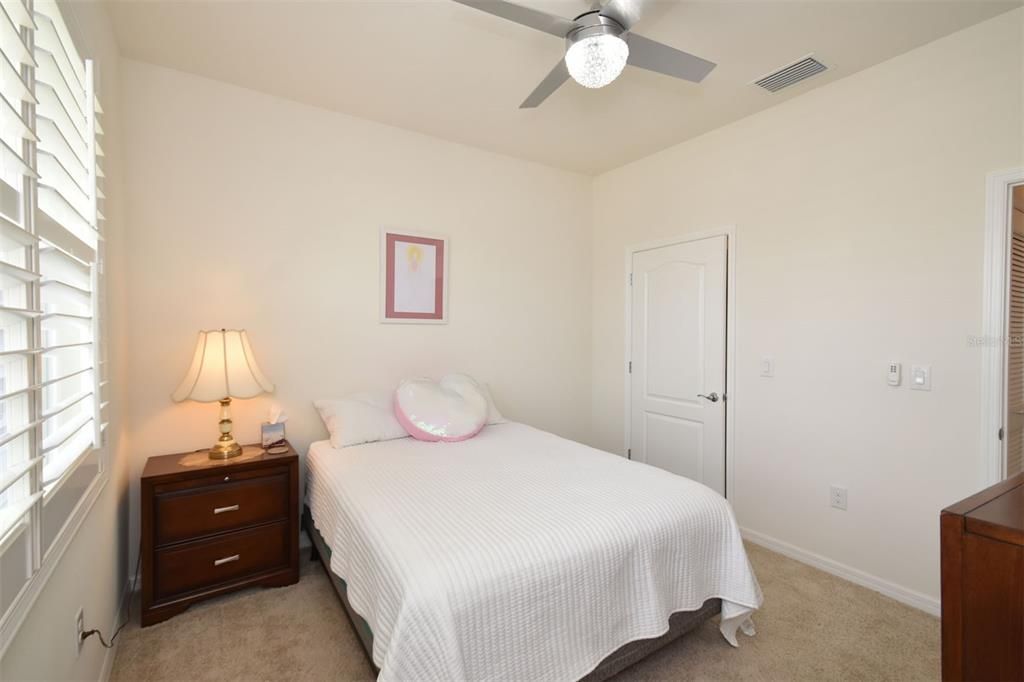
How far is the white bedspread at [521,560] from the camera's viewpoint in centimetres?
130

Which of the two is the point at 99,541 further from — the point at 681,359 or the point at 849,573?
→ the point at 849,573

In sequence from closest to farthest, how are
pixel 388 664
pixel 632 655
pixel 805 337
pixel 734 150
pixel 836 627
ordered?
pixel 388 664, pixel 632 655, pixel 836 627, pixel 805 337, pixel 734 150

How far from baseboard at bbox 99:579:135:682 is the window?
0.68m

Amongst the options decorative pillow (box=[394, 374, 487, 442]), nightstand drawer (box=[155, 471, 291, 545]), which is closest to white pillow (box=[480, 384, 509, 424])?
decorative pillow (box=[394, 374, 487, 442])

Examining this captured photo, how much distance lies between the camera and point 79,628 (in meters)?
1.40

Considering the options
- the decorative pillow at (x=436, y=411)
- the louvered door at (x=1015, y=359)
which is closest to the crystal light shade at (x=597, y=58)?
the decorative pillow at (x=436, y=411)

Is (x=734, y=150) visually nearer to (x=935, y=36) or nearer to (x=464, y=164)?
(x=935, y=36)

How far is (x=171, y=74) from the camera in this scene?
246cm

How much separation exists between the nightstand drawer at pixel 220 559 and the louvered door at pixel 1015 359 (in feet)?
11.4

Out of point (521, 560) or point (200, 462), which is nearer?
point (521, 560)

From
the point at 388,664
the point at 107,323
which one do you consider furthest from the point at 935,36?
the point at 107,323

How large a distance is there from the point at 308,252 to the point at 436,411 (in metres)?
1.23

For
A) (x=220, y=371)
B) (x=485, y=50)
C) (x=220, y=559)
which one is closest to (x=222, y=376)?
(x=220, y=371)

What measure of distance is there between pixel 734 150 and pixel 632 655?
9.40ft
